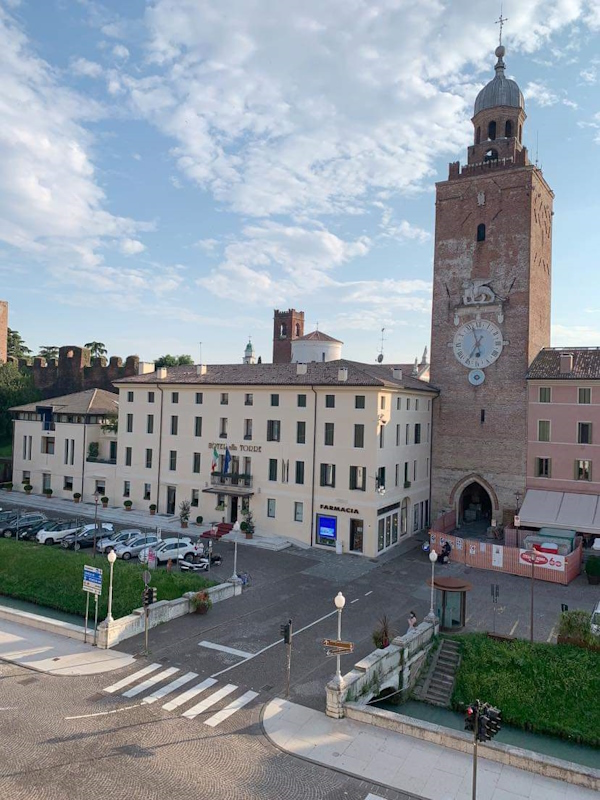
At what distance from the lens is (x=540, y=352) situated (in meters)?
43.2

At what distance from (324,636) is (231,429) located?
68.8 feet

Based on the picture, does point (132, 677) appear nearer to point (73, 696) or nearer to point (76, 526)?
point (73, 696)

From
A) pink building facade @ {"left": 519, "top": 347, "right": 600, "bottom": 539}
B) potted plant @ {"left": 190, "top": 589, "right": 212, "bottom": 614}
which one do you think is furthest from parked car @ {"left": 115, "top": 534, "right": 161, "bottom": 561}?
pink building facade @ {"left": 519, "top": 347, "right": 600, "bottom": 539}

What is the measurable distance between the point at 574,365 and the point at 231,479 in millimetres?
24481

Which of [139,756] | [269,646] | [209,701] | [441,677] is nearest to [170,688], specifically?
[209,701]

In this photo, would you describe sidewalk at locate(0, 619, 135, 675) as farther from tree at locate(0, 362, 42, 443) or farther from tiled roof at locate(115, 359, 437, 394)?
tree at locate(0, 362, 42, 443)

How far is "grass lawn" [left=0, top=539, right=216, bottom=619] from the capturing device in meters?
27.4

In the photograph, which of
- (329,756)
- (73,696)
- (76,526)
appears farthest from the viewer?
(76,526)

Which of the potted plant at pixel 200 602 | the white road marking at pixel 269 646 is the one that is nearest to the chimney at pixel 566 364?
the white road marking at pixel 269 646

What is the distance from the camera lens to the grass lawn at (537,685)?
67.0ft

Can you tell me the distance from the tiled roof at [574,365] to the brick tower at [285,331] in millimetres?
39379

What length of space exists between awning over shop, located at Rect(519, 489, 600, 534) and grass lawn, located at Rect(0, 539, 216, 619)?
2137cm

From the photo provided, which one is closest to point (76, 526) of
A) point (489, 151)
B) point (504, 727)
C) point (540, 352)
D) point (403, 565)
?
point (403, 565)

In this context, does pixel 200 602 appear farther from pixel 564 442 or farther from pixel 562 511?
pixel 564 442
